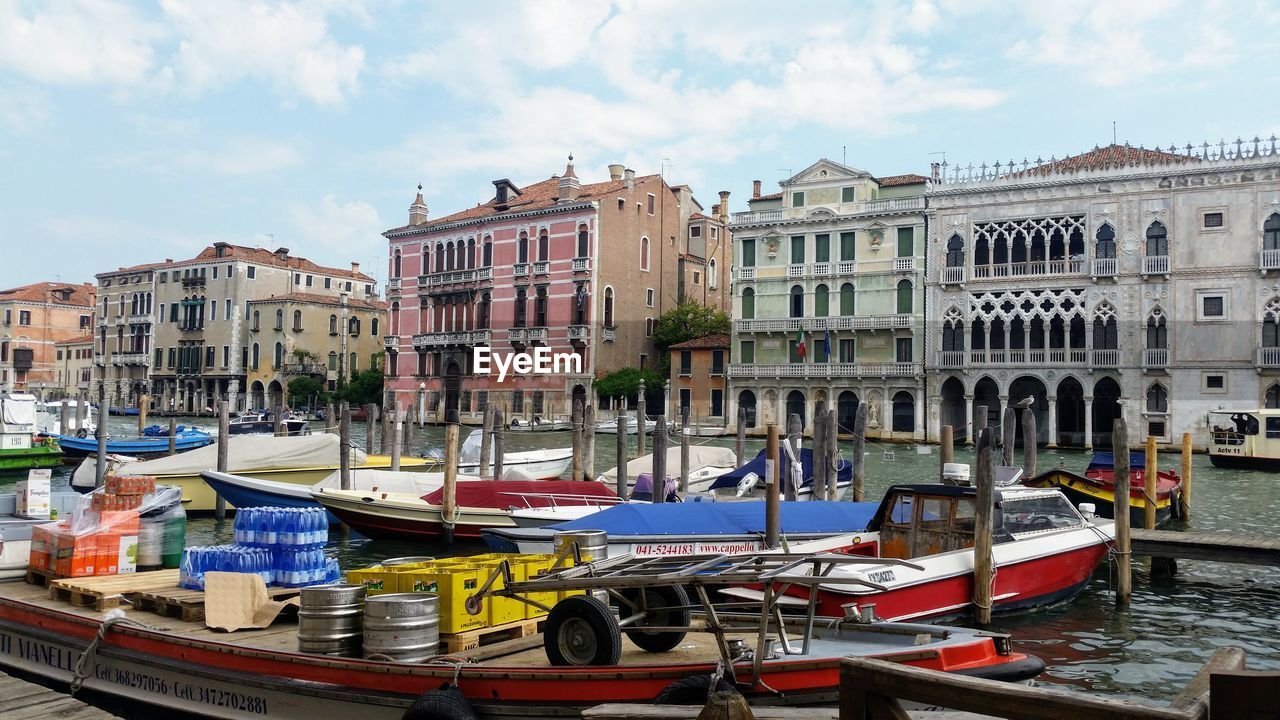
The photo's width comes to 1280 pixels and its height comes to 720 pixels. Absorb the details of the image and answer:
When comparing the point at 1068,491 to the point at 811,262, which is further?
the point at 811,262

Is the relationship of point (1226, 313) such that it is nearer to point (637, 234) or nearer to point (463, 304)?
point (637, 234)

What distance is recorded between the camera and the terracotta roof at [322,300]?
208 ft

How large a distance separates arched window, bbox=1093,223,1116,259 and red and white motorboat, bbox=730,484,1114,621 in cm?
2760

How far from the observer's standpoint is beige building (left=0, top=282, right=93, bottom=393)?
76.8 metres

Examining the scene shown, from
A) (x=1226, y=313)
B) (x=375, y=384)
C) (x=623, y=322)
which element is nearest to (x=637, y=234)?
(x=623, y=322)

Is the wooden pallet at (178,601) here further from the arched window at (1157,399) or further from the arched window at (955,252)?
the arched window at (955,252)

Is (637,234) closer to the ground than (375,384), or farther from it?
farther from it

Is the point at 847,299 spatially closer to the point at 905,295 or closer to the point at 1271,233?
the point at 905,295

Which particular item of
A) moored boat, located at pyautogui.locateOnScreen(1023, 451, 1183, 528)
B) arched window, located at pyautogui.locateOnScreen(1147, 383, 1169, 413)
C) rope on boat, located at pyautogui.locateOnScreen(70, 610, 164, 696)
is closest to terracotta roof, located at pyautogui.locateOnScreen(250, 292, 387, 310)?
arched window, located at pyautogui.locateOnScreen(1147, 383, 1169, 413)

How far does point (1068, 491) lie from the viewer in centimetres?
1780

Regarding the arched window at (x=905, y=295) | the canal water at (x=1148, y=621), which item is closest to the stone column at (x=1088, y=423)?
the arched window at (x=905, y=295)

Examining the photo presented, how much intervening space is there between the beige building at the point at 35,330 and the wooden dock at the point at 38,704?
79891mm

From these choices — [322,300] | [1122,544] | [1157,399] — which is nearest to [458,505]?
[1122,544]

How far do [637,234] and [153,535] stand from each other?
140ft
